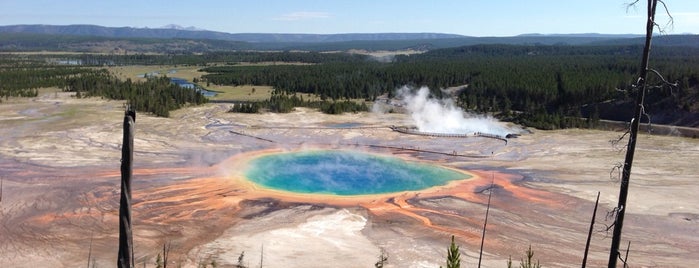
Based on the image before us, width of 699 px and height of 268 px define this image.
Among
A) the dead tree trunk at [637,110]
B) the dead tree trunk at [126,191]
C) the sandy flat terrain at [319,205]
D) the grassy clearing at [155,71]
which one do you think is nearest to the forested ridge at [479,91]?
the sandy flat terrain at [319,205]

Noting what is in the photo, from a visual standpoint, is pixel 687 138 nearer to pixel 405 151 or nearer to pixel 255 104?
pixel 405 151

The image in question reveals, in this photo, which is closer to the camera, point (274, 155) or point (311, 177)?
point (311, 177)

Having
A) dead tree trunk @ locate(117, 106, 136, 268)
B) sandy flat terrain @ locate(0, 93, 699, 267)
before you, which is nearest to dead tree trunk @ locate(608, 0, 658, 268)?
sandy flat terrain @ locate(0, 93, 699, 267)

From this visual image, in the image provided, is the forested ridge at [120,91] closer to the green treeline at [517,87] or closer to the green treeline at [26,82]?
the green treeline at [26,82]

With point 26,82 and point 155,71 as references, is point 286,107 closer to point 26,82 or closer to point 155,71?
point 26,82

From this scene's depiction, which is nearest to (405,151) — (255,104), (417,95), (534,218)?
(534,218)

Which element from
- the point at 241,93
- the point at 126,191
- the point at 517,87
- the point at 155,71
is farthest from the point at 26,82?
the point at 126,191
